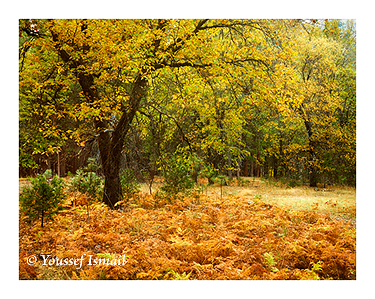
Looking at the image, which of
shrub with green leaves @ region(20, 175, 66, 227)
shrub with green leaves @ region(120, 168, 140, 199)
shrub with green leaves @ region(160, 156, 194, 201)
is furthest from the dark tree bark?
shrub with green leaves @ region(20, 175, 66, 227)

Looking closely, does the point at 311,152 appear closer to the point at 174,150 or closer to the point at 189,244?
the point at 174,150

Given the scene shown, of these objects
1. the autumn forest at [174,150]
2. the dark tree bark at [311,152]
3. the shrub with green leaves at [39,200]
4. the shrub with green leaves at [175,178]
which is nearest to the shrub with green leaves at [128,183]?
the autumn forest at [174,150]

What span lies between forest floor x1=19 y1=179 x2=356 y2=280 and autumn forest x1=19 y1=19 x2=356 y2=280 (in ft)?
Result: 0.08

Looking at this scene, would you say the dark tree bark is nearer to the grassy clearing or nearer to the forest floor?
the grassy clearing

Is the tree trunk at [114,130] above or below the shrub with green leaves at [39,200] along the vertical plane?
above

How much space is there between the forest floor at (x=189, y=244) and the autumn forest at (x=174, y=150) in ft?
0.08

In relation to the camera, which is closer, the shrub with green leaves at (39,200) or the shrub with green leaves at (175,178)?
the shrub with green leaves at (39,200)

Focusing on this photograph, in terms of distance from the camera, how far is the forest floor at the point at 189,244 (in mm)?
3928

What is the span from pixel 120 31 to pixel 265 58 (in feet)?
10.2

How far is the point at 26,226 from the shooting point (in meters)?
5.03

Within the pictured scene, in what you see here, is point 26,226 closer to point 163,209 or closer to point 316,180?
point 163,209

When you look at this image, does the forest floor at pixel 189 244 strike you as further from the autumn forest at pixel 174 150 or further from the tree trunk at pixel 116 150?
the tree trunk at pixel 116 150

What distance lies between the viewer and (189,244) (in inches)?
172
